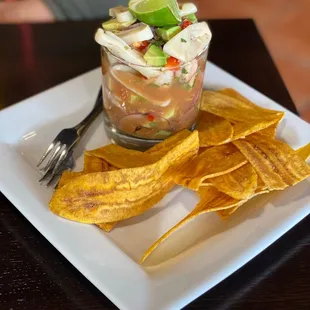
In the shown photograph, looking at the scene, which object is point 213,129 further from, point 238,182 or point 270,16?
point 270,16

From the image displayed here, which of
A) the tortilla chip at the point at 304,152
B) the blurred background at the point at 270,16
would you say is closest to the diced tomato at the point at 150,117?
the tortilla chip at the point at 304,152

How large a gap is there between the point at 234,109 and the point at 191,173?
0.19 meters

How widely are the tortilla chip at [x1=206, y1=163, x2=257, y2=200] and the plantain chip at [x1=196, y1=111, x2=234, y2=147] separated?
0.20 ft

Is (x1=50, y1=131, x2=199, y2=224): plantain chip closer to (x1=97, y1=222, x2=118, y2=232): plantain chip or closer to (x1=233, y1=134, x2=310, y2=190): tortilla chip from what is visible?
(x1=97, y1=222, x2=118, y2=232): plantain chip

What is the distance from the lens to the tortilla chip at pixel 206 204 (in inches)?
29.9

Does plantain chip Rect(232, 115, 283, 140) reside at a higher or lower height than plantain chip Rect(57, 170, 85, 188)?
lower

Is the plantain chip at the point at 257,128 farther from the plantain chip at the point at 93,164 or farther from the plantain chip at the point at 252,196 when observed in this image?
the plantain chip at the point at 93,164

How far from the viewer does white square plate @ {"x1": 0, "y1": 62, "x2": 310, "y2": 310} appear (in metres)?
0.72

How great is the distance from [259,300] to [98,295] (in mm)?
201

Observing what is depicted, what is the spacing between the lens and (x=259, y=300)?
75 cm

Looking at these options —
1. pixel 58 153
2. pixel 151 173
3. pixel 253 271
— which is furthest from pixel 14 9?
pixel 253 271

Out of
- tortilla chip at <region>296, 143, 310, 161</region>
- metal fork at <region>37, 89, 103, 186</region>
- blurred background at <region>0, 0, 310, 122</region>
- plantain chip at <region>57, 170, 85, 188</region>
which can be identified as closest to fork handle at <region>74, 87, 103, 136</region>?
metal fork at <region>37, 89, 103, 186</region>

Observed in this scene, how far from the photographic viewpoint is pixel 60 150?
0.91 m

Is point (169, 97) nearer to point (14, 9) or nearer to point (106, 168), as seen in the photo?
point (106, 168)
